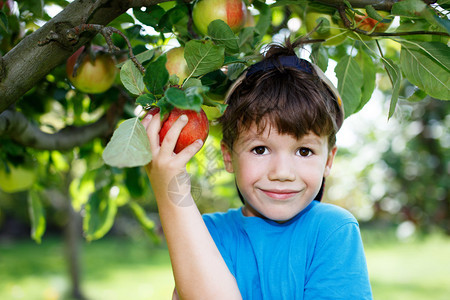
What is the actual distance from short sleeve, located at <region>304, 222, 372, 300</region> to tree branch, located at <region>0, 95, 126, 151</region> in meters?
0.68

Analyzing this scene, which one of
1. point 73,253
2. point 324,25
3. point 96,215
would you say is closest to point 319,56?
point 324,25

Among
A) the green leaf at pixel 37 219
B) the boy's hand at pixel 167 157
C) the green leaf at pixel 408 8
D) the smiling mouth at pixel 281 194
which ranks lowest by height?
the green leaf at pixel 37 219

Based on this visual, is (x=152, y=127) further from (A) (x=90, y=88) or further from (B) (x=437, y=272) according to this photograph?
(B) (x=437, y=272)

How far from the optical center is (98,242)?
29.8 feet

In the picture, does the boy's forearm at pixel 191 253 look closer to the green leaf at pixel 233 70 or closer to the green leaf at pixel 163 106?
the green leaf at pixel 163 106

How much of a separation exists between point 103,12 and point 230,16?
25 cm

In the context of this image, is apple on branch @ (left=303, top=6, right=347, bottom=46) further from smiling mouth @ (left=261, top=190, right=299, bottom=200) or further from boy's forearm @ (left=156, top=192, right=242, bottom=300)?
boy's forearm @ (left=156, top=192, right=242, bottom=300)

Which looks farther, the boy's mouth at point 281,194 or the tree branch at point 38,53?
the boy's mouth at point 281,194

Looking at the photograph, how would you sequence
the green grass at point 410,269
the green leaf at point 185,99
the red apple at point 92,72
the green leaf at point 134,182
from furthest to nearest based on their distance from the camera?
the green grass at point 410,269 < the green leaf at point 134,182 < the red apple at point 92,72 < the green leaf at point 185,99

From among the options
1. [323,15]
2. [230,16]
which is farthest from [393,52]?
[230,16]

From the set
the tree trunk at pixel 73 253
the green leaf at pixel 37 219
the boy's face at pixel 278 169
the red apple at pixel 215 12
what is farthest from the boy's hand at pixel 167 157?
the tree trunk at pixel 73 253

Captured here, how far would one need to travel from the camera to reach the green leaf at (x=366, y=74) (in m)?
0.97

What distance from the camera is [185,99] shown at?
55cm

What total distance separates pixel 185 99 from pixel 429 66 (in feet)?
1.56
